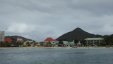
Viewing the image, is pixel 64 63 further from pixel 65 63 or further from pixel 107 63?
pixel 107 63

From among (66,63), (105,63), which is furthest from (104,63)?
(66,63)

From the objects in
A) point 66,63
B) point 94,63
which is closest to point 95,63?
point 94,63

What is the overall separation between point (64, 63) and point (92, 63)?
5515 mm

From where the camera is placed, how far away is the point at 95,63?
6291 centimetres

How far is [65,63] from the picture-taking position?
64250 millimetres

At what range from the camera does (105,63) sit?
203 feet

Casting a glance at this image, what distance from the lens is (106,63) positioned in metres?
61.9

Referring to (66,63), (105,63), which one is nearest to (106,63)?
(105,63)

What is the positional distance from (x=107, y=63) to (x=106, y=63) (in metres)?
0.21

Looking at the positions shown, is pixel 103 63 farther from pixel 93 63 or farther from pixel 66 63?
pixel 66 63

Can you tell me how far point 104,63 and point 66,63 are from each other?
7471mm

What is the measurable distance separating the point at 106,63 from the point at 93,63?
8.30 ft

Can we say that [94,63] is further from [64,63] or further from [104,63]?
[64,63]

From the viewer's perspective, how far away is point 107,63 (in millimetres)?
61781
